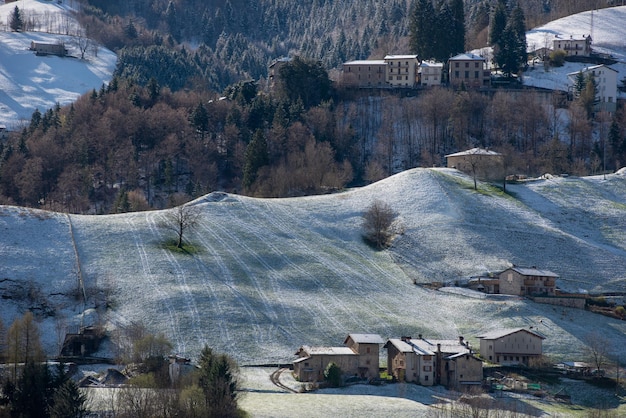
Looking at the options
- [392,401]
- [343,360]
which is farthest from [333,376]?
[392,401]

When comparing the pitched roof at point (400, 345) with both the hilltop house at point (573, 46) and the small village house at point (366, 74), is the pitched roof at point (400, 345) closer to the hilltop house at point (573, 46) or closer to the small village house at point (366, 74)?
the small village house at point (366, 74)

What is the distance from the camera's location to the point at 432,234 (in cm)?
11212

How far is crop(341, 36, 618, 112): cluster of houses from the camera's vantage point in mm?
156000

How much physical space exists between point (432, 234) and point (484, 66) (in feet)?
181

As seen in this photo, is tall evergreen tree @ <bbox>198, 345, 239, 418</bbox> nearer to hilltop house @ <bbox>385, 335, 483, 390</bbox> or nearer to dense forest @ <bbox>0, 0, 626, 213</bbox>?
hilltop house @ <bbox>385, 335, 483, 390</bbox>

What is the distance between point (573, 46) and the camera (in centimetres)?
16875

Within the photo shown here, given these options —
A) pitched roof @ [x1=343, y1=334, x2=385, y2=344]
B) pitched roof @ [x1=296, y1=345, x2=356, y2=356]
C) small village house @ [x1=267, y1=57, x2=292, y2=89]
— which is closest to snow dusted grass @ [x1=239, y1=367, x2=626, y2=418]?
pitched roof @ [x1=296, y1=345, x2=356, y2=356]

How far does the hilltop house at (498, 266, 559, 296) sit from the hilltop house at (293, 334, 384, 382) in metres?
19.5

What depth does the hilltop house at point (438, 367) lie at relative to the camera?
8406 centimetres

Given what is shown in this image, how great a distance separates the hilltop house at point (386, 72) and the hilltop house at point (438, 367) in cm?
7660

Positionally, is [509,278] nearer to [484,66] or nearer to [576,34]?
[484,66]

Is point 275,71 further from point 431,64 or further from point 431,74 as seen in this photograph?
point 431,74

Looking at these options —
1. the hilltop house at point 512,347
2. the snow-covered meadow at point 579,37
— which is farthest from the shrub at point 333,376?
the snow-covered meadow at point 579,37

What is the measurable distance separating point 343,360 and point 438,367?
6.37 meters
